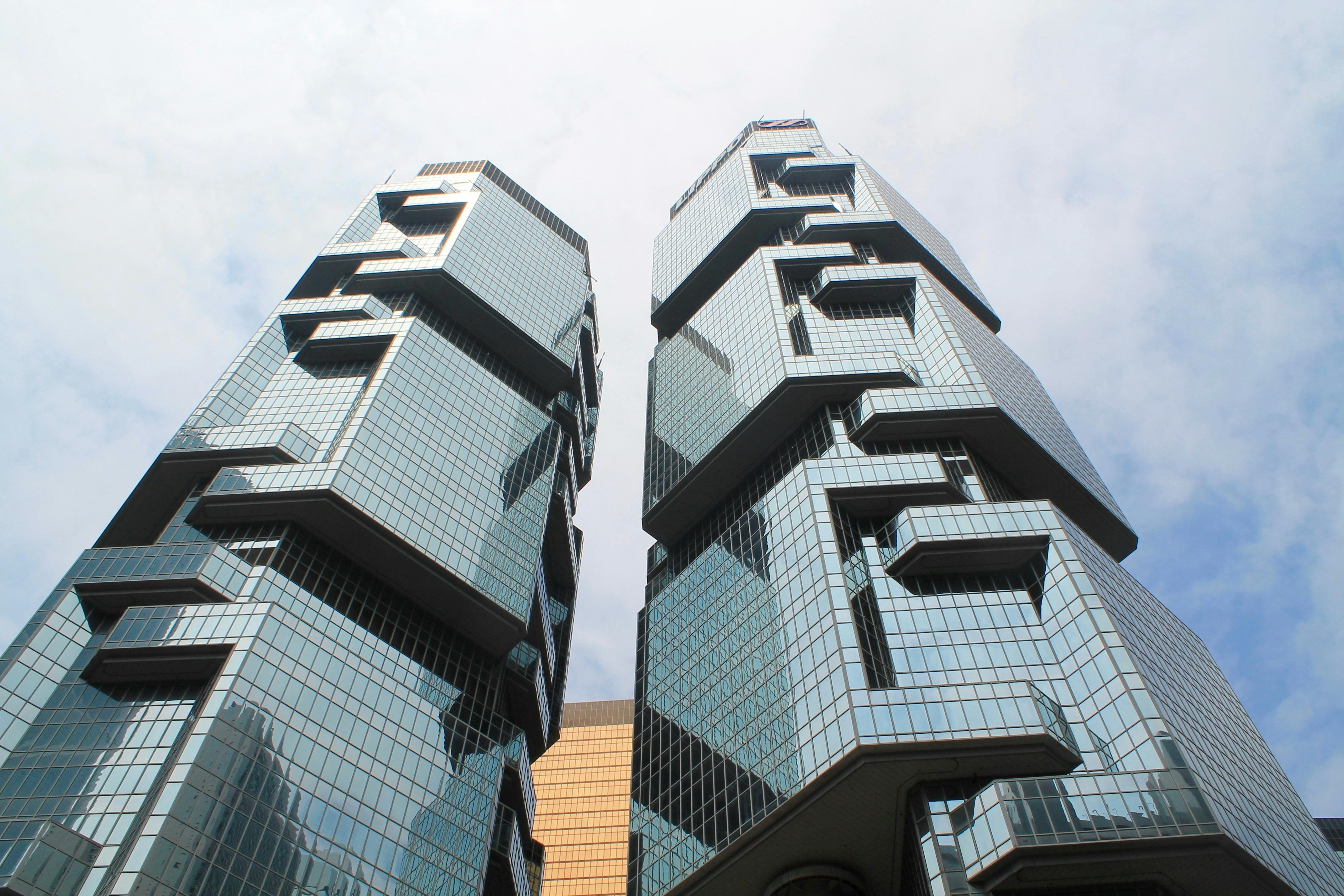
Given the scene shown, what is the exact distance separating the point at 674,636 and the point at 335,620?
77.9 ft

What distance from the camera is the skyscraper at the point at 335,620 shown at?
47.6 m

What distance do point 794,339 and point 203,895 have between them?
2239 inches

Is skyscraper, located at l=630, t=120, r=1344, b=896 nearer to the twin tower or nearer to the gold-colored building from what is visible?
the twin tower

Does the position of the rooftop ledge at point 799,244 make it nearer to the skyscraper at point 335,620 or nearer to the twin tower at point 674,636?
the twin tower at point 674,636

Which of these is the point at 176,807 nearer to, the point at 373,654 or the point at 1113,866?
the point at 373,654

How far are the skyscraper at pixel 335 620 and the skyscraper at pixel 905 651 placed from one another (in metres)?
12.8

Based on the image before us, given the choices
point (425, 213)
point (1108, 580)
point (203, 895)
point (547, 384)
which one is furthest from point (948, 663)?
point (425, 213)

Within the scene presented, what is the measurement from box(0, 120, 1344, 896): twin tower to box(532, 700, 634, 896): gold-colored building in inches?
1111

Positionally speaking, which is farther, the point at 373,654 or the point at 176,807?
the point at 373,654

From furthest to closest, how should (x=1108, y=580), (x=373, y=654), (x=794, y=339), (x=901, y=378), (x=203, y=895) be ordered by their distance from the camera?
(x=794, y=339), (x=901, y=378), (x=373, y=654), (x=1108, y=580), (x=203, y=895)

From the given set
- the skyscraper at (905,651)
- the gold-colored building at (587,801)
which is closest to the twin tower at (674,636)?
the skyscraper at (905,651)

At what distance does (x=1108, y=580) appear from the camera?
188 ft

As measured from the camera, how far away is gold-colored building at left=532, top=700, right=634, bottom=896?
355 feet

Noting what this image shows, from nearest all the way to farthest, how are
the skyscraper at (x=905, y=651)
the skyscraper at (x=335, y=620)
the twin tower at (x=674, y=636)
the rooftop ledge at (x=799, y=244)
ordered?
1. the skyscraper at (x=905, y=651)
2. the twin tower at (x=674, y=636)
3. the skyscraper at (x=335, y=620)
4. the rooftop ledge at (x=799, y=244)
